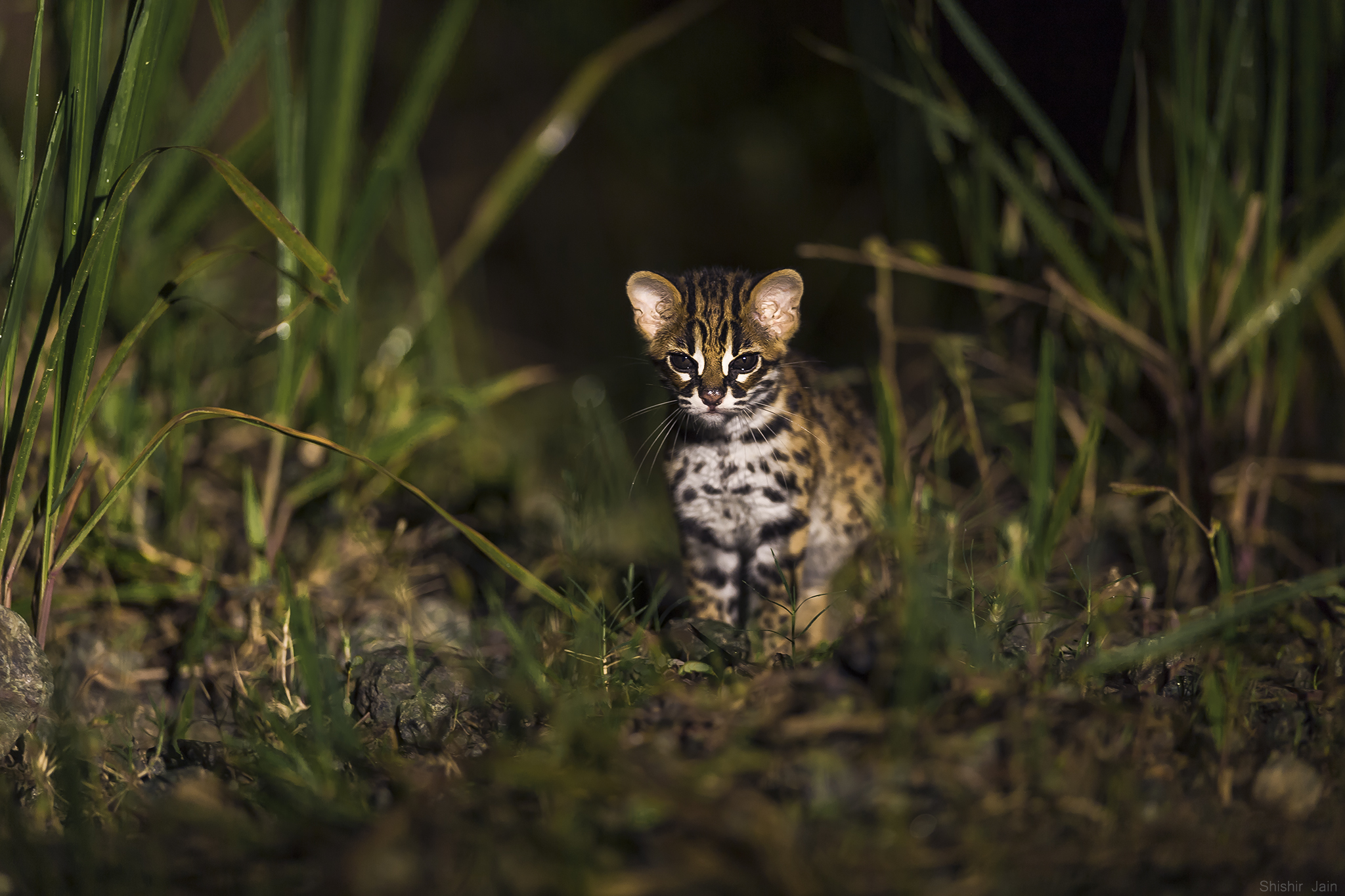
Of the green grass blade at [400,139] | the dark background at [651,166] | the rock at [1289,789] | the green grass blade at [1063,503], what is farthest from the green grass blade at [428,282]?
the rock at [1289,789]

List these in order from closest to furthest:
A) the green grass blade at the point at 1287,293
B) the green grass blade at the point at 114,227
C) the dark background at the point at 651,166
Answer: the green grass blade at the point at 114,227, the green grass blade at the point at 1287,293, the dark background at the point at 651,166

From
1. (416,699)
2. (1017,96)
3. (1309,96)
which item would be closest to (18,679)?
(416,699)

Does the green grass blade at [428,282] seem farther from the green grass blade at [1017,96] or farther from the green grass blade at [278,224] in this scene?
the green grass blade at [1017,96]

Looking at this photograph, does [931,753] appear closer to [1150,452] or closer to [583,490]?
[583,490]

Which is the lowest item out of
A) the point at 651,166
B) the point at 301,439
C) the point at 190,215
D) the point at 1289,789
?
the point at 1289,789

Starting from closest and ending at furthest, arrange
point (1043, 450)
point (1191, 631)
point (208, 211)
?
point (1191, 631), point (1043, 450), point (208, 211)

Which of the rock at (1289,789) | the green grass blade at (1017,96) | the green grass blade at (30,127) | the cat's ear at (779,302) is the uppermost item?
the green grass blade at (1017,96)

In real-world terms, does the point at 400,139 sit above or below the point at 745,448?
above

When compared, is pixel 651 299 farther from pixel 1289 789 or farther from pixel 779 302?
pixel 1289 789
